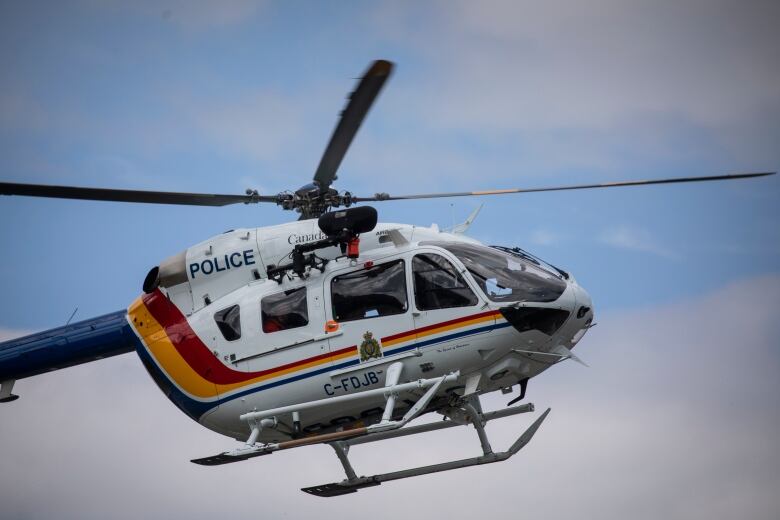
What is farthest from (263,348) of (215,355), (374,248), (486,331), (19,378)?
(19,378)

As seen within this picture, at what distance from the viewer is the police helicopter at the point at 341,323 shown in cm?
1667

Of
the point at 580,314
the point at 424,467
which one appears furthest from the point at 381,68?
the point at 424,467

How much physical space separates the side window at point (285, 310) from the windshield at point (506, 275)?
200 cm

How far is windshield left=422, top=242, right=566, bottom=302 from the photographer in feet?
54.6

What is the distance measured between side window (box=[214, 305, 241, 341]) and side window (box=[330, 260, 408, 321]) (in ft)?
5.09

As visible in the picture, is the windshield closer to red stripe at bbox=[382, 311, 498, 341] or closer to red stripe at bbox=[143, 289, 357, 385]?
red stripe at bbox=[382, 311, 498, 341]

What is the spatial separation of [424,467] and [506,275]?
10.3 feet

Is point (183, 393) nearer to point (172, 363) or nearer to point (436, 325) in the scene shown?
point (172, 363)

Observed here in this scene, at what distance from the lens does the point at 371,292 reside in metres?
17.1

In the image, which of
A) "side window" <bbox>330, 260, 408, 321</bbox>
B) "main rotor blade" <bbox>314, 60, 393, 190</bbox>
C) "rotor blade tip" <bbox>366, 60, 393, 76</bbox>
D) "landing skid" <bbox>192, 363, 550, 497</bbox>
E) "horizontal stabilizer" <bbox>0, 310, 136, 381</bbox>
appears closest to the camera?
"rotor blade tip" <bbox>366, 60, 393, 76</bbox>

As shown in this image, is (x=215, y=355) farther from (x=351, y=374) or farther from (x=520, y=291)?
(x=520, y=291)

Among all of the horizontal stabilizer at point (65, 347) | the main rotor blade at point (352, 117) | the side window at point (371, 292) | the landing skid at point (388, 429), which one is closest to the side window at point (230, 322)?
the landing skid at point (388, 429)

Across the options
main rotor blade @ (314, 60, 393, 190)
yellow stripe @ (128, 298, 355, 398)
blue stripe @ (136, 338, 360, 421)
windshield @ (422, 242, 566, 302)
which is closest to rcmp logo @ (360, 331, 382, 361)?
blue stripe @ (136, 338, 360, 421)

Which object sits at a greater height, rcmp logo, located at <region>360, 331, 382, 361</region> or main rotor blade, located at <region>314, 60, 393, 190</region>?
main rotor blade, located at <region>314, 60, 393, 190</region>
